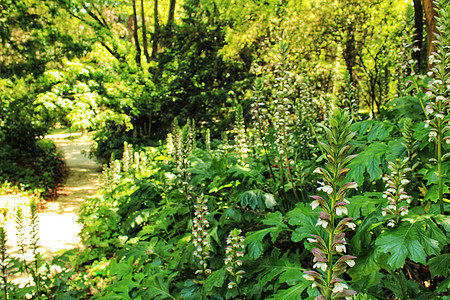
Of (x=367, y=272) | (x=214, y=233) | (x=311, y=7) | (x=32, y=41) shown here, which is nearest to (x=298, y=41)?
(x=311, y=7)

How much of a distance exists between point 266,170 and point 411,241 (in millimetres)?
2050

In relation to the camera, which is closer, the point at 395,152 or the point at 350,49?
the point at 395,152

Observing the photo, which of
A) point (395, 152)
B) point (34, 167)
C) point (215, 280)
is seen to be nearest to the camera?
point (395, 152)

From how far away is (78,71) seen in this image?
28.3ft

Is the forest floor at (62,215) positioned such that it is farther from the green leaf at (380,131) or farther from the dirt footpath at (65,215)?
the green leaf at (380,131)

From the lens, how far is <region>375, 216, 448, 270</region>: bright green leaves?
55.7 inches

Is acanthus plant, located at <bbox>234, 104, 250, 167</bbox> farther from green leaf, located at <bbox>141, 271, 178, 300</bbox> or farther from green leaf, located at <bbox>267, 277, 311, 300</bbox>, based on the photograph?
green leaf, located at <bbox>267, 277, 311, 300</bbox>

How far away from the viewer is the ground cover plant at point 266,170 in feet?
5.41

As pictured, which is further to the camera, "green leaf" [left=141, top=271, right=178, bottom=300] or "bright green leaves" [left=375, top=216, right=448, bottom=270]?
"green leaf" [left=141, top=271, right=178, bottom=300]

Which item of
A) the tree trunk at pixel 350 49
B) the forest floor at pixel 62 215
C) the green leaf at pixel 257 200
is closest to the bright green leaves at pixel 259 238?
the green leaf at pixel 257 200

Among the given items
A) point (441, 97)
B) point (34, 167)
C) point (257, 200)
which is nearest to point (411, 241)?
point (441, 97)

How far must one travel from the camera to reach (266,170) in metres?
3.43

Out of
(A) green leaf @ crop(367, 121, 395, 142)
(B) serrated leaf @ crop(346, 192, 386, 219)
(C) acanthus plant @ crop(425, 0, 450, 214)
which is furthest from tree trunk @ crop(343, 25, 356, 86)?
(B) serrated leaf @ crop(346, 192, 386, 219)

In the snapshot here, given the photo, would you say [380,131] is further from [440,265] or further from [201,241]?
[201,241]
